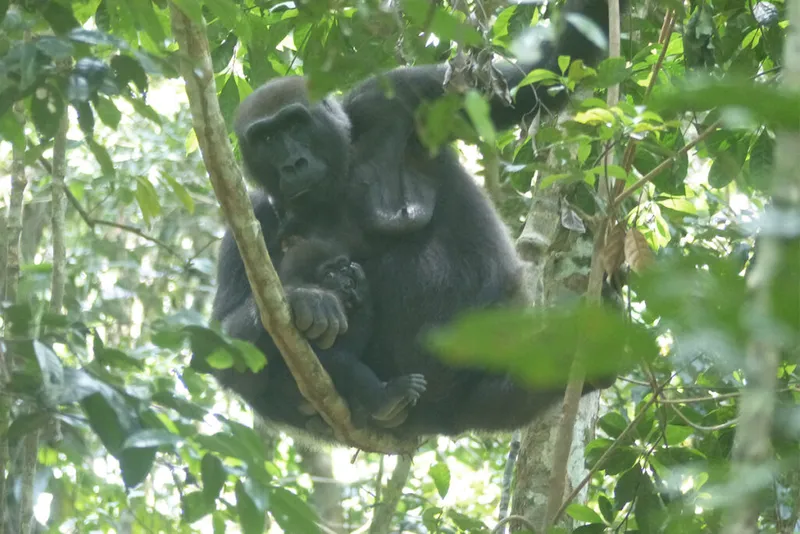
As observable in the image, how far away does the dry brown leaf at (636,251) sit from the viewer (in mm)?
2797

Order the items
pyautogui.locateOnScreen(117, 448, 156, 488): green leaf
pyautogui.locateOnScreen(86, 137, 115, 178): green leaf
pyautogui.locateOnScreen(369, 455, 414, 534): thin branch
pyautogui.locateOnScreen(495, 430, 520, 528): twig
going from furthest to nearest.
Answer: pyautogui.locateOnScreen(369, 455, 414, 534): thin branch < pyautogui.locateOnScreen(495, 430, 520, 528): twig < pyautogui.locateOnScreen(86, 137, 115, 178): green leaf < pyautogui.locateOnScreen(117, 448, 156, 488): green leaf

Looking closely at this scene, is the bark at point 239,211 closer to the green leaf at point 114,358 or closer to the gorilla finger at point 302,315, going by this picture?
the gorilla finger at point 302,315

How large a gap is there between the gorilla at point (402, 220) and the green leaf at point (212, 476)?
1.80 m

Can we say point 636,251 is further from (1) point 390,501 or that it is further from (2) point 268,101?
(1) point 390,501

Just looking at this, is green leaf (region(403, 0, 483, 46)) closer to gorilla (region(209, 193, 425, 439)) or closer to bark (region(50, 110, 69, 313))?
gorilla (region(209, 193, 425, 439))

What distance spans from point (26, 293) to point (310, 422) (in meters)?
1.92

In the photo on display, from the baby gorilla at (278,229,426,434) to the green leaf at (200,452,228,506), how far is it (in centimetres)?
163

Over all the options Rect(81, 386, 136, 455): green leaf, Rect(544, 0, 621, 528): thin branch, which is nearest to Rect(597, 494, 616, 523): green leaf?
Rect(544, 0, 621, 528): thin branch

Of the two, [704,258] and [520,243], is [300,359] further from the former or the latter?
[704,258]

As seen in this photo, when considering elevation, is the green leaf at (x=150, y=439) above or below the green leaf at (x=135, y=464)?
above

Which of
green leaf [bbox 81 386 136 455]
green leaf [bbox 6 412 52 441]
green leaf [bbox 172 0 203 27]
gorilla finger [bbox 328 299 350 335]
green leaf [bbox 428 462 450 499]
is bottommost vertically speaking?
green leaf [bbox 81 386 136 455]

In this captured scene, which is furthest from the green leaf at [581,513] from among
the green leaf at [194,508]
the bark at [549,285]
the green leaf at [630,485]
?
the green leaf at [194,508]

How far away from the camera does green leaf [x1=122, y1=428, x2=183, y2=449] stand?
198 cm

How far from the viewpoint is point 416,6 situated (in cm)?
153
